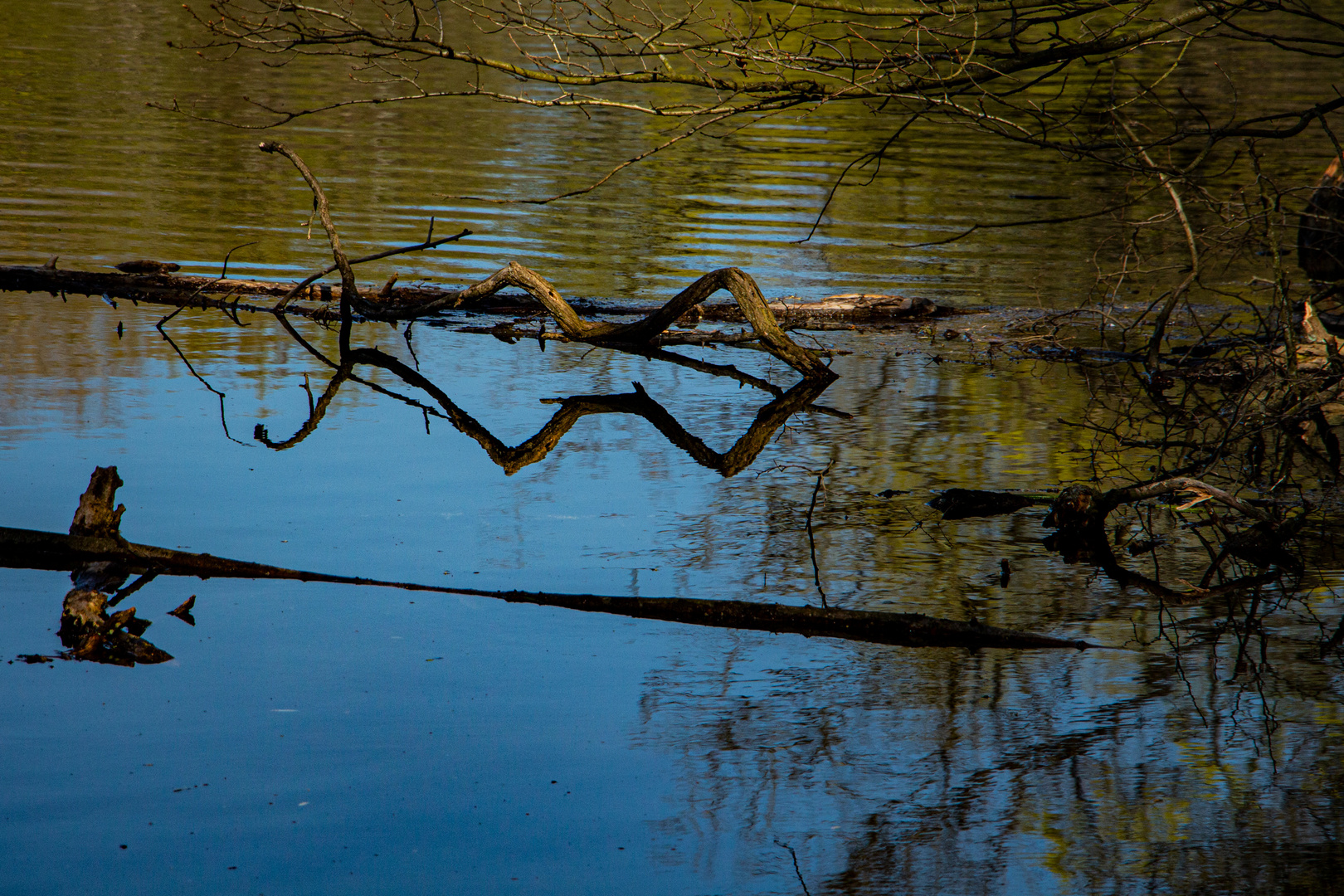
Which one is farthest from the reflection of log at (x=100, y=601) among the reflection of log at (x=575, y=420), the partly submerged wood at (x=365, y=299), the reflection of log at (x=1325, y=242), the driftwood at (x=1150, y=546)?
the reflection of log at (x=1325, y=242)

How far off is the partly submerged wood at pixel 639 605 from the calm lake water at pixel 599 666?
8 cm

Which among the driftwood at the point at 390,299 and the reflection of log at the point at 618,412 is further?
the driftwood at the point at 390,299

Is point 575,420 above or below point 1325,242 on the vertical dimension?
below

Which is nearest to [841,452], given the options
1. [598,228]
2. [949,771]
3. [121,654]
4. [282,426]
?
[282,426]

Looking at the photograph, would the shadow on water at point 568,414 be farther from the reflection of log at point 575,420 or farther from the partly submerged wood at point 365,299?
the partly submerged wood at point 365,299

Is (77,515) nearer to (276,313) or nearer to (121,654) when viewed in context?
(121,654)

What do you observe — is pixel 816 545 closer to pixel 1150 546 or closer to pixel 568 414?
pixel 1150 546

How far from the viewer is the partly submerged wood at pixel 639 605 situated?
597 cm

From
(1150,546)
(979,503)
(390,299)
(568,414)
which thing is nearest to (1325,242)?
(979,503)

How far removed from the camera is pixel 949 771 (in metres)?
5.00

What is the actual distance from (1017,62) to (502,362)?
5.78 metres

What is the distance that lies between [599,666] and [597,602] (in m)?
0.59

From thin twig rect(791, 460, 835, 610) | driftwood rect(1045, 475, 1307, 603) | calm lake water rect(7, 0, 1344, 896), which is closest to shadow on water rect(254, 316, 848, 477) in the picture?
calm lake water rect(7, 0, 1344, 896)

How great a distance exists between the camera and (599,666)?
5.81 m
